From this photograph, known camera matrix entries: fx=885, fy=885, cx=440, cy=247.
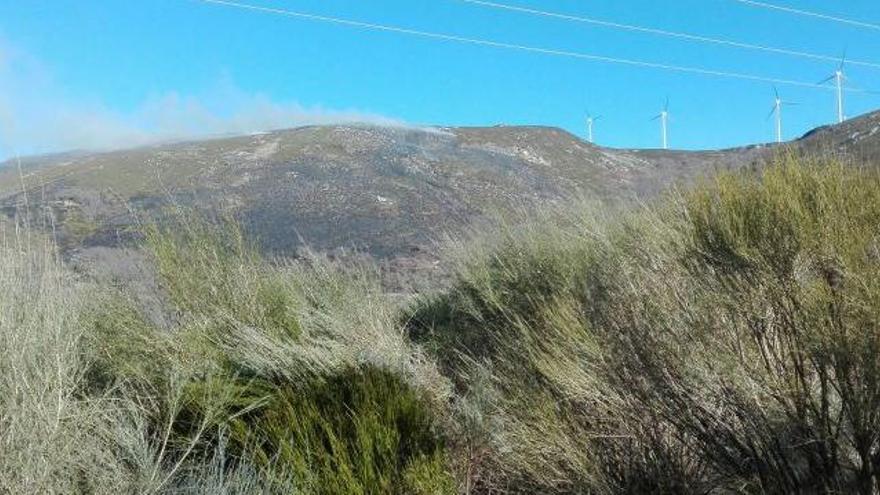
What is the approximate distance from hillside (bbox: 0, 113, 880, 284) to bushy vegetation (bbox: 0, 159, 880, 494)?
146cm

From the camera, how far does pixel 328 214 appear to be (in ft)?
52.6

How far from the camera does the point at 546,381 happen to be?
20.2 ft

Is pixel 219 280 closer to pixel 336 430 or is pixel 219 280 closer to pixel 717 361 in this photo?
pixel 336 430

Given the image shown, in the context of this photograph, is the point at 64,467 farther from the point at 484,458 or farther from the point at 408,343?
the point at 408,343

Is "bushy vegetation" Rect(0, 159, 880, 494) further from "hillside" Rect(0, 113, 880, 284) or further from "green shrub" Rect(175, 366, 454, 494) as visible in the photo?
"hillside" Rect(0, 113, 880, 284)

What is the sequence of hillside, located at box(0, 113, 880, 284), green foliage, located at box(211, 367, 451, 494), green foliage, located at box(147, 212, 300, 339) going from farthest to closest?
hillside, located at box(0, 113, 880, 284)
green foliage, located at box(147, 212, 300, 339)
green foliage, located at box(211, 367, 451, 494)

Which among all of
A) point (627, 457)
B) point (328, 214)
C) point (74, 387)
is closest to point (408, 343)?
point (627, 457)

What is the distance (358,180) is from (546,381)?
1309 centimetres

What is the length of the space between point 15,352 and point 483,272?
18.4 ft

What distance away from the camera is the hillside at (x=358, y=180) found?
33.2 feet

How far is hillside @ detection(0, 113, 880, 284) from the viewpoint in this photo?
10.1 metres

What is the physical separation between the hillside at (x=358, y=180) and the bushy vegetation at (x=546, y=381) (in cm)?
146

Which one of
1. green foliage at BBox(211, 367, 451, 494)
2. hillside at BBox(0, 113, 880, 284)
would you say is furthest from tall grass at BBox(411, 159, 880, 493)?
hillside at BBox(0, 113, 880, 284)

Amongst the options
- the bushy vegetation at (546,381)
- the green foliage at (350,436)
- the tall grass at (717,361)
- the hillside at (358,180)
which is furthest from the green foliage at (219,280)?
the tall grass at (717,361)
